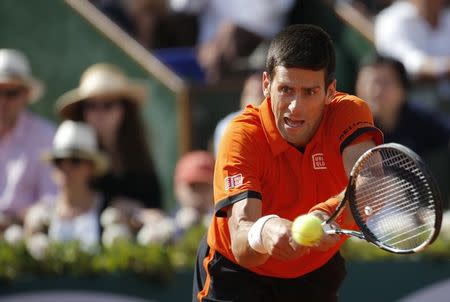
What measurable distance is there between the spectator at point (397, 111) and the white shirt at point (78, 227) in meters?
2.25

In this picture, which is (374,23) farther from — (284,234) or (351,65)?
(284,234)

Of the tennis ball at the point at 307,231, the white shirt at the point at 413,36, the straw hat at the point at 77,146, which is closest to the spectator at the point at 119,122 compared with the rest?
the straw hat at the point at 77,146

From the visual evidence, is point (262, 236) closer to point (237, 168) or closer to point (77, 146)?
point (237, 168)

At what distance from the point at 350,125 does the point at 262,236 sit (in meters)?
0.71

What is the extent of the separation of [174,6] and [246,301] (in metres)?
5.57

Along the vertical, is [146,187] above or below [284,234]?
above

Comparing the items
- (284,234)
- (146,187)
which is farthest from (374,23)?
(284,234)

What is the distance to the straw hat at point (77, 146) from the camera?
917 centimetres

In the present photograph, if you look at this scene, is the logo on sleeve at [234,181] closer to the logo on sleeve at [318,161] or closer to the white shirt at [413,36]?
the logo on sleeve at [318,161]

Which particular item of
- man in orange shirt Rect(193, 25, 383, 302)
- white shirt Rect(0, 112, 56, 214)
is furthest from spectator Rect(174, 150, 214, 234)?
man in orange shirt Rect(193, 25, 383, 302)

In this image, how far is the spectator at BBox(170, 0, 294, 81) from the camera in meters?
10.3

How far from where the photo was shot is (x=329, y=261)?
18.8 ft

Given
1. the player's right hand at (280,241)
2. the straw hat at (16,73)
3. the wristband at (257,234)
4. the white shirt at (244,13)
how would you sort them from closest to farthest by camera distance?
the player's right hand at (280,241), the wristband at (257,234), the straw hat at (16,73), the white shirt at (244,13)

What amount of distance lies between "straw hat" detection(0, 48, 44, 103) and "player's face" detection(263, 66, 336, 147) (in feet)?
16.0
